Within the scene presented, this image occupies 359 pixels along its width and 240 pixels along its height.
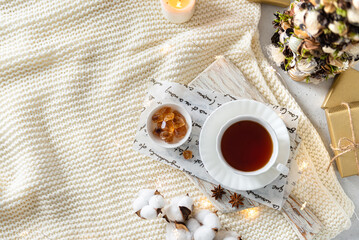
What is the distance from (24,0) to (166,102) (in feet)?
1.84

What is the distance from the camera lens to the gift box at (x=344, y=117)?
3.06ft

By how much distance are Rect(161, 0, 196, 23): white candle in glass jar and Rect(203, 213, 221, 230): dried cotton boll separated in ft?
1.91

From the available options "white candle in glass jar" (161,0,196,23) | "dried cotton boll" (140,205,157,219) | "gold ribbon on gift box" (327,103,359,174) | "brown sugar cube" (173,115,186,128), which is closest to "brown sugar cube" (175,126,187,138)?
"brown sugar cube" (173,115,186,128)

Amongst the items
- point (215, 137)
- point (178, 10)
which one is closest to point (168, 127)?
point (215, 137)

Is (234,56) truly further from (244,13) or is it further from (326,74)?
(326,74)

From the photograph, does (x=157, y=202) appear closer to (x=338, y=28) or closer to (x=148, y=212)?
(x=148, y=212)

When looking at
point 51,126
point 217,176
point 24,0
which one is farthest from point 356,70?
point 24,0

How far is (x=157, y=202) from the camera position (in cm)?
86

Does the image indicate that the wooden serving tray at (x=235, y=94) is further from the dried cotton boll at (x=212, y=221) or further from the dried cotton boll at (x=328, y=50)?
the dried cotton boll at (x=328, y=50)

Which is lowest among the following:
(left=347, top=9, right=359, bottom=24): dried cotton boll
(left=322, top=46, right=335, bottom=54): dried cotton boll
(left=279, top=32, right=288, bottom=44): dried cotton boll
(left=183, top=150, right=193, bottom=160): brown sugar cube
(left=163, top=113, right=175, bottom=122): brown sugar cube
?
(left=183, top=150, right=193, bottom=160): brown sugar cube

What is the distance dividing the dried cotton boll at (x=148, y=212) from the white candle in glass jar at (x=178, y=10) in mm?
557

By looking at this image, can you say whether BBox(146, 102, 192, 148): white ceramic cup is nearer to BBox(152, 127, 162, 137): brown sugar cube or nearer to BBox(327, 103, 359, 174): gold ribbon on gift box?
BBox(152, 127, 162, 137): brown sugar cube

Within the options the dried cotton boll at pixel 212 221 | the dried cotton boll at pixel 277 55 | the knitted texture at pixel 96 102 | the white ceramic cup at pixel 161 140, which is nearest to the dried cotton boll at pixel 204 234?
the dried cotton boll at pixel 212 221

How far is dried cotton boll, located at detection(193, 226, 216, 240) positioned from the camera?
0.83 meters
